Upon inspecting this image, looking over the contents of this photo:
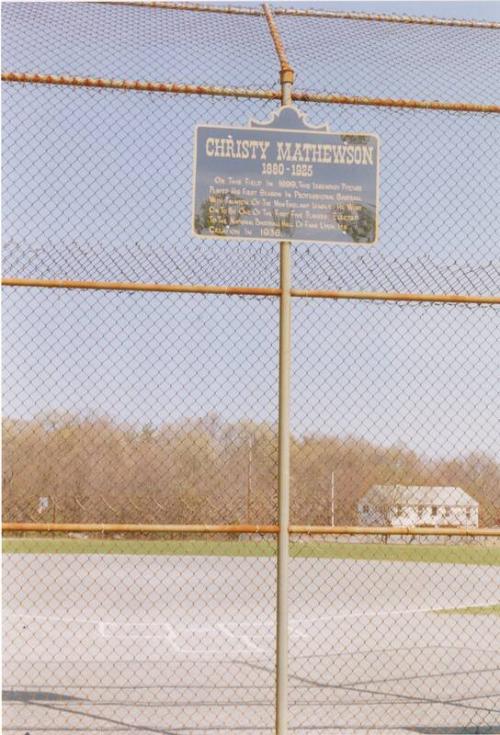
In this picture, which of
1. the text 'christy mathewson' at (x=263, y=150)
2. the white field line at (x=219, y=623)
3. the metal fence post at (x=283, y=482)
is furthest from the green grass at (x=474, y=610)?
the text 'christy mathewson' at (x=263, y=150)

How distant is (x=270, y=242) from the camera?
14.8 ft

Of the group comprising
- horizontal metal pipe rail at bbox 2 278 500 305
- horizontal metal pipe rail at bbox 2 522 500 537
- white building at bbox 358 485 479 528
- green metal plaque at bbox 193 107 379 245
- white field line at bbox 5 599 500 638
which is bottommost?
white field line at bbox 5 599 500 638

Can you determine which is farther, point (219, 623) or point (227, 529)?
A: point (219, 623)

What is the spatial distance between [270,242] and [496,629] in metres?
10.4

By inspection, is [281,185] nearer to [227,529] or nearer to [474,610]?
[227,529]

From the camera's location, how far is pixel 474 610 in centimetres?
1537

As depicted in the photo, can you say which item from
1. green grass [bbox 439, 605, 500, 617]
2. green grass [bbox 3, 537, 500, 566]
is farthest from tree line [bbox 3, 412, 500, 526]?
green grass [bbox 3, 537, 500, 566]

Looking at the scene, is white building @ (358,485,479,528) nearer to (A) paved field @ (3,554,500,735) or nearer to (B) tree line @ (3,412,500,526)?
(B) tree line @ (3,412,500,526)

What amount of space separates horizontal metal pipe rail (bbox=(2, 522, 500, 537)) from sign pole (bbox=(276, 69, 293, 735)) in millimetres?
133

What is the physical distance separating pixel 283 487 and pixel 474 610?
1220 cm

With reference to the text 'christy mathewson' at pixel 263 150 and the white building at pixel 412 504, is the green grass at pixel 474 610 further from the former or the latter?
the text 'christy mathewson' at pixel 263 150

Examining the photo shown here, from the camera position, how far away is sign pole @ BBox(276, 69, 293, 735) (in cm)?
443

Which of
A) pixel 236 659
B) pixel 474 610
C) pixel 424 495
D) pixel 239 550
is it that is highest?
pixel 424 495

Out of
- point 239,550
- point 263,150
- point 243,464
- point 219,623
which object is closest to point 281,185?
point 263,150
